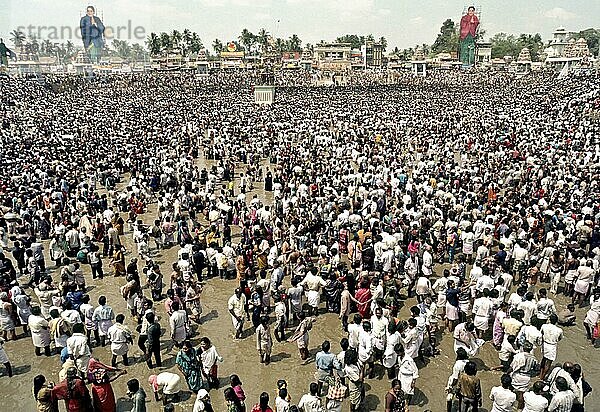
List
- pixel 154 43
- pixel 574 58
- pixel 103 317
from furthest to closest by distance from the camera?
pixel 154 43 → pixel 574 58 → pixel 103 317

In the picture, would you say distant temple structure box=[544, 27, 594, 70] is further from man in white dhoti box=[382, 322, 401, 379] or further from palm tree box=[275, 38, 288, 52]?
man in white dhoti box=[382, 322, 401, 379]

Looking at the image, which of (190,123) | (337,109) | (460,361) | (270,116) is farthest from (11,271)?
(337,109)

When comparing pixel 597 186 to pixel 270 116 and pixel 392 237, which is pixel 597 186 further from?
pixel 270 116

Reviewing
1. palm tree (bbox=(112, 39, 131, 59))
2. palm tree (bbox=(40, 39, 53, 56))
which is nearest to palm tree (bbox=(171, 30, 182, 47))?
palm tree (bbox=(40, 39, 53, 56))

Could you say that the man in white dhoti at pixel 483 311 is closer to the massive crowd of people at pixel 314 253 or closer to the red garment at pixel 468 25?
the massive crowd of people at pixel 314 253

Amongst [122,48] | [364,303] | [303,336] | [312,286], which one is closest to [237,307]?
[303,336]

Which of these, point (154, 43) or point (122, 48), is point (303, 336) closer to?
point (154, 43)
